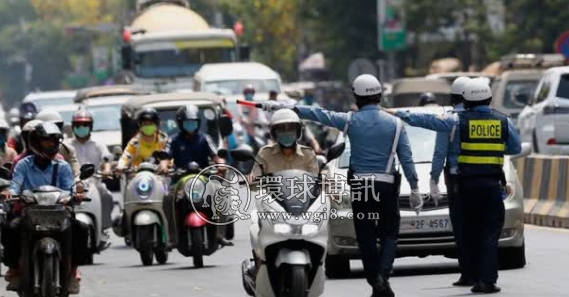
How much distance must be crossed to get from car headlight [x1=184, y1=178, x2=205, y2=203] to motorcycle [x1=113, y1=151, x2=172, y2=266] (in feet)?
2.00

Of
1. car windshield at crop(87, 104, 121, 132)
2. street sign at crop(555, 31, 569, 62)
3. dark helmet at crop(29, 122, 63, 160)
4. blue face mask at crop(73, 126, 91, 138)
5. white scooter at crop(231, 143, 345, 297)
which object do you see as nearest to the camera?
white scooter at crop(231, 143, 345, 297)

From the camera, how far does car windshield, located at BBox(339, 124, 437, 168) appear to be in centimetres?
1712

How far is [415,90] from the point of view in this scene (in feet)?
142

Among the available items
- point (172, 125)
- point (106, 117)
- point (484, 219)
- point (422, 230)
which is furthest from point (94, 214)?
point (106, 117)

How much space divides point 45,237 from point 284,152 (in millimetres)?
1939

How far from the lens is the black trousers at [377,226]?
13594 mm

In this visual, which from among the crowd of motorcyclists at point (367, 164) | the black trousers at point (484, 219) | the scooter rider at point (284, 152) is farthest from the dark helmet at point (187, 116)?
the scooter rider at point (284, 152)

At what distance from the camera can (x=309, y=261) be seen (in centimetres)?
1219

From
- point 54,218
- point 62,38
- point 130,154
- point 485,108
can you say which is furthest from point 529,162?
point 62,38

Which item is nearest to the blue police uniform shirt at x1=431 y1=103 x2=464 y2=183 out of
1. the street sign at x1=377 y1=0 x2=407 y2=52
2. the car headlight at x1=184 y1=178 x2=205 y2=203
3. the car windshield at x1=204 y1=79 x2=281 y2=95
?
the car headlight at x1=184 y1=178 x2=205 y2=203

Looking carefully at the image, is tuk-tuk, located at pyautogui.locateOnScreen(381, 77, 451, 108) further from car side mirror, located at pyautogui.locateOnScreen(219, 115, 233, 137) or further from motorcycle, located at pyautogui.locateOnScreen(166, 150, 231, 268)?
motorcycle, located at pyautogui.locateOnScreen(166, 150, 231, 268)

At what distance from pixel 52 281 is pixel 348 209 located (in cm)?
345

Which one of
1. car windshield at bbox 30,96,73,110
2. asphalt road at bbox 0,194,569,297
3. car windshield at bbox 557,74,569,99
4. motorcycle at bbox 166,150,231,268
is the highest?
car windshield at bbox 557,74,569,99

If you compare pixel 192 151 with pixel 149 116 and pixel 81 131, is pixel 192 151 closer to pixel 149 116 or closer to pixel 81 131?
pixel 149 116
